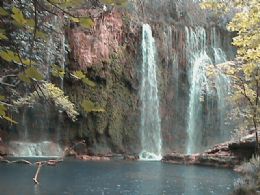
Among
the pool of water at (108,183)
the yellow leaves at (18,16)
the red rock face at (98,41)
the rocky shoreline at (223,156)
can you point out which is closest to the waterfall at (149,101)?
the red rock face at (98,41)

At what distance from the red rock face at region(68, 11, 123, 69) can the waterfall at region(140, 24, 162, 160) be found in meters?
2.59

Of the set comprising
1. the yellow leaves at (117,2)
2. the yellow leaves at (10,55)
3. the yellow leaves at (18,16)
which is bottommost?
the yellow leaves at (10,55)

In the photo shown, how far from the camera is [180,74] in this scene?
39.4 metres

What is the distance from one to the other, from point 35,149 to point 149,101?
10.6 m

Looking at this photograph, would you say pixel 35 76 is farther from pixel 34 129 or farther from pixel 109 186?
pixel 34 129

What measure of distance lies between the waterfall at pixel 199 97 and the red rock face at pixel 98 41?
7025mm

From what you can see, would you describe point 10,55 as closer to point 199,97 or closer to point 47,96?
point 47,96

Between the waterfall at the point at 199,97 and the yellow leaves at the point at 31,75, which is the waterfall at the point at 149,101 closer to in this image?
→ the waterfall at the point at 199,97

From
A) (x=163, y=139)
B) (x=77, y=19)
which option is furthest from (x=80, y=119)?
(x=77, y=19)

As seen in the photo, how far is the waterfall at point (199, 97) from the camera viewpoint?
3841 cm

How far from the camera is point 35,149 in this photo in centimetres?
3222

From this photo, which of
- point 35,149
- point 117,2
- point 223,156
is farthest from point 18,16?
point 35,149

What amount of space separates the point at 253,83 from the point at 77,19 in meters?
14.8

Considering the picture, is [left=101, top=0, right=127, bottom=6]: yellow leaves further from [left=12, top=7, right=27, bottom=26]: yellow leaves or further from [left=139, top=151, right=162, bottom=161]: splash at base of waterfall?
[left=139, top=151, right=162, bottom=161]: splash at base of waterfall
